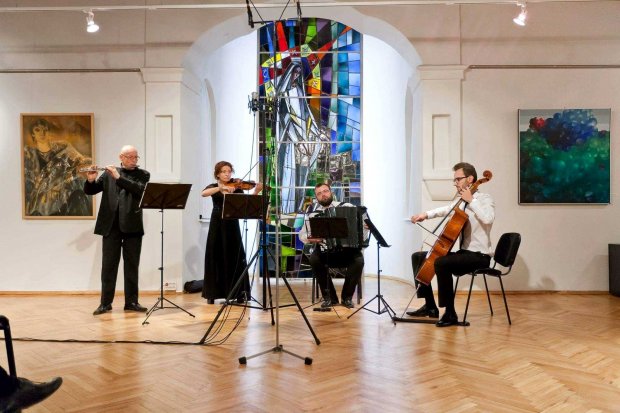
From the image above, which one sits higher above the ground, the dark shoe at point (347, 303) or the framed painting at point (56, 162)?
the framed painting at point (56, 162)

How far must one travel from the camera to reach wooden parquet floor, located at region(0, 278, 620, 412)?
2859 millimetres

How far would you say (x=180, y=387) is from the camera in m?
3.11

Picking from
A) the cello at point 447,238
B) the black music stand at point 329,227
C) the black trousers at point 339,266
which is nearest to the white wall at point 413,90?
the black trousers at point 339,266

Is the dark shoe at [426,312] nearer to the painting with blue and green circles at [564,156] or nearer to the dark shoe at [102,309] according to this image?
the painting with blue and green circles at [564,156]

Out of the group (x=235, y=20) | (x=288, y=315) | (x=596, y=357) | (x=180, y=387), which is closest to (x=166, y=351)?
(x=180, y=387)

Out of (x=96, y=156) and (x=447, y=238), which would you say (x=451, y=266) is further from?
(x=96, y=156)

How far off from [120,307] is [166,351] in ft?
7.23

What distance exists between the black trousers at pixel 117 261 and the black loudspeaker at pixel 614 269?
5503 millimetres

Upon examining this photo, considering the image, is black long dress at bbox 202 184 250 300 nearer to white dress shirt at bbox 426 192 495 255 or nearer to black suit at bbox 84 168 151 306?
black suit at bbox 84 168 151 306

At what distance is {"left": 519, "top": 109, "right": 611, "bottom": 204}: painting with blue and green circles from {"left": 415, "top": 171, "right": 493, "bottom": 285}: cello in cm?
220

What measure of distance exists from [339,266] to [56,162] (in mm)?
3860

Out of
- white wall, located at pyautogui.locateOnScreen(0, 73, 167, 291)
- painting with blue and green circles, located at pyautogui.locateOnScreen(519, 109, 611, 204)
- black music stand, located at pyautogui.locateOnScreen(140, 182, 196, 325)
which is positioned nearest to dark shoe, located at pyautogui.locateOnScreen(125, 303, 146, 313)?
black music stand, located at pyautogui.locateOnScreen(140, 182, 196, 325)

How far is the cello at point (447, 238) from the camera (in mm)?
4688

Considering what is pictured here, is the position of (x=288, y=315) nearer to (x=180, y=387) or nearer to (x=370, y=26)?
(x=180, y=387)
